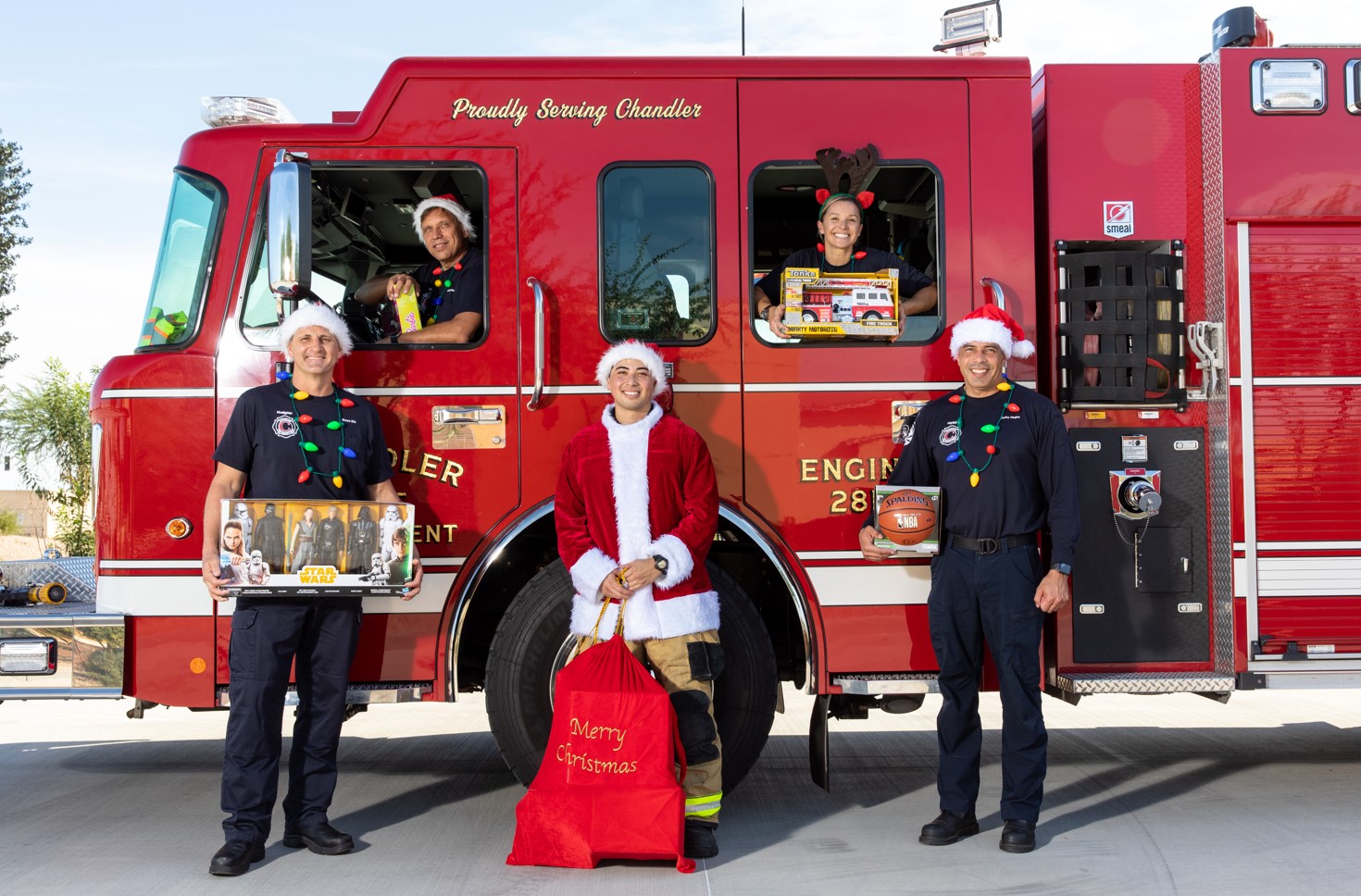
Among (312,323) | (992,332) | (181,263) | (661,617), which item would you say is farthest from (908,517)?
(181,263)

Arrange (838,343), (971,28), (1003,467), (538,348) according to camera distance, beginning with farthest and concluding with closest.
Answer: (971,28) → (838,343) → (538,348) → (1003,467)

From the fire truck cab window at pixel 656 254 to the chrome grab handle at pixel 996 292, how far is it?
3.76 ft

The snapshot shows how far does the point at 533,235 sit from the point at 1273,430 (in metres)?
3.20

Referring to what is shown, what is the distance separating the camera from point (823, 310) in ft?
15.4

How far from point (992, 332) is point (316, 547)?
270 centimetres

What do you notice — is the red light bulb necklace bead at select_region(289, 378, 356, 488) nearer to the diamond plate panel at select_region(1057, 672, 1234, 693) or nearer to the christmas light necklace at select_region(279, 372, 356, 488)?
the christmas light necklace at select_region(279, 372, 356, 488)

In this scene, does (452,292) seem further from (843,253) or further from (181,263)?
(843,253)

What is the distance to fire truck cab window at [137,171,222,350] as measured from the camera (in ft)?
15.5

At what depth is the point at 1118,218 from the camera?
4812mm

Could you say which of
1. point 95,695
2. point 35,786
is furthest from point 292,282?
point 35,786

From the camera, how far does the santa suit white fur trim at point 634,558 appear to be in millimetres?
4348

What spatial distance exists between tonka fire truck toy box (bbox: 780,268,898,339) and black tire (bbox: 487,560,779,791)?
3.83 ft

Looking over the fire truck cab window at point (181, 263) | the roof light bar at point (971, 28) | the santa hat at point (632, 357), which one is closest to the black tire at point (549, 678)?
the santa hat at point (632, 357)

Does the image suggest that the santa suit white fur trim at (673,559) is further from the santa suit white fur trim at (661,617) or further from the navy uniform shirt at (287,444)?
the navy uniform shirt at (287,444)
